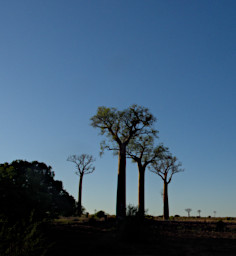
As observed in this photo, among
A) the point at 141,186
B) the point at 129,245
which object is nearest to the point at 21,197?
the point at 129,245

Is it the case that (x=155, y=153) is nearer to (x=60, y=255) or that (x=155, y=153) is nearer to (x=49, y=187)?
(x=49, y=187)

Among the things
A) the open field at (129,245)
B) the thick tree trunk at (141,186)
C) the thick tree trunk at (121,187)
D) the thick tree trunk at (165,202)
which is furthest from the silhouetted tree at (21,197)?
the thick tree trunk at (165,202)

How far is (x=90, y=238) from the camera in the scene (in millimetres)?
12578

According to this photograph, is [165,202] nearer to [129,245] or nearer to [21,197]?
[21,197]

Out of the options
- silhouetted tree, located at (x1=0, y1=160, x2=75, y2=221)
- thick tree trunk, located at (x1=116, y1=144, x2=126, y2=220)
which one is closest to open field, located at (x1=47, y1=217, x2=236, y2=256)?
silhouetted tree, located at (x1=0, y1=160, x2=75, y2=221)

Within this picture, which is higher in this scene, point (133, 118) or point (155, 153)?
point (133, 118)

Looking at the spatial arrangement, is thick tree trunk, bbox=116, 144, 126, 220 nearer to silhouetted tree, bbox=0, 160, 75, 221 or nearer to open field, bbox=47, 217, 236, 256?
silhouetted tree, bbox=0, 160, 75, 221

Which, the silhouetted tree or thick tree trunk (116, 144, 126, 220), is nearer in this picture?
the silhouetted tree

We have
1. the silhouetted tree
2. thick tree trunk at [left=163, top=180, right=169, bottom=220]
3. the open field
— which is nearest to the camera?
the open field

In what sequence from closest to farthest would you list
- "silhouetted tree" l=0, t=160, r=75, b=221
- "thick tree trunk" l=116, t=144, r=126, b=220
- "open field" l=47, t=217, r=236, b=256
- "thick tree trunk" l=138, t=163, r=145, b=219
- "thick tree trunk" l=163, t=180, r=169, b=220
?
1. "open field" l=47, t=217, r=236, b=256
2. "silhouetted tree" l=0, t=160, r=75, b=221
3. "thick tree trunk" l=116, t=144, r=126, b=220
4. "thick tree trunk" l=138, t=163, r=145, b=219
5. "thick tree trunk" l=163, t=180, r=169, b=220

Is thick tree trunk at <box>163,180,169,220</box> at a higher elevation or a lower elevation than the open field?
higher

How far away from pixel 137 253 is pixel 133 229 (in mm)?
2618

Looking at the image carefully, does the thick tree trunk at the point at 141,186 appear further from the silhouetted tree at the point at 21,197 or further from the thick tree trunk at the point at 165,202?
the silhouetted tree at the point at 21,197

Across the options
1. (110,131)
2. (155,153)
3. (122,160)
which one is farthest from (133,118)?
(155,153)
